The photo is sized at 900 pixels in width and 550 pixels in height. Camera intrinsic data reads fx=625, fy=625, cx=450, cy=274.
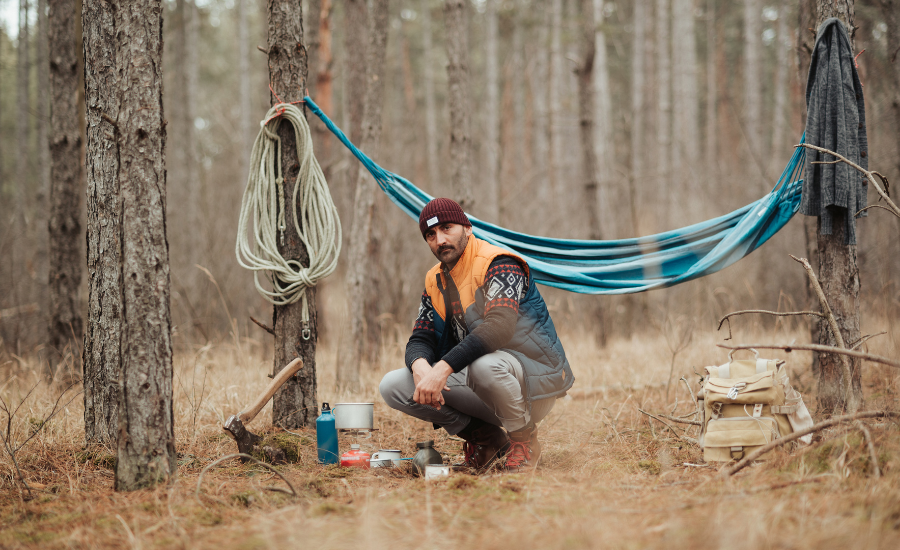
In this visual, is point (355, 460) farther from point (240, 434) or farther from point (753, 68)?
point (753, 68)

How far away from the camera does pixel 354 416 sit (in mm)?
2957

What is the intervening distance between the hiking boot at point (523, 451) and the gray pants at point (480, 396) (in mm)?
74

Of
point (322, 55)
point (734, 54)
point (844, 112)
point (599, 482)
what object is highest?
point (734, 54)

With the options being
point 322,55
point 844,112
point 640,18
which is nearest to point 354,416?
point 844,112

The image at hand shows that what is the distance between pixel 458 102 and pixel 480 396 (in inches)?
122

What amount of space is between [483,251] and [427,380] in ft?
2.19

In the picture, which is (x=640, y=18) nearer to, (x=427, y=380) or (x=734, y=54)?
(x=734, y=54)

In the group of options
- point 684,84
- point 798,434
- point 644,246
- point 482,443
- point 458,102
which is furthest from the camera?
point 684,84

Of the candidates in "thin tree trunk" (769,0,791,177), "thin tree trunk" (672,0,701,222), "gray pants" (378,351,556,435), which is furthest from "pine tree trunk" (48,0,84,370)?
"thin tree trunk" (769,0,791,177)

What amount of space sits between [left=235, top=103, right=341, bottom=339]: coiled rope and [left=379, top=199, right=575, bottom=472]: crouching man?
0.65 m

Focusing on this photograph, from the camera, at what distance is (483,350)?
8.80ft

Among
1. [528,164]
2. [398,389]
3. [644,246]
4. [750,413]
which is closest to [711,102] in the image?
[528,164]

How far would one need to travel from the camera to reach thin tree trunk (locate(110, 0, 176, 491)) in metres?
2.24

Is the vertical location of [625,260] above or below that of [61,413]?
above
